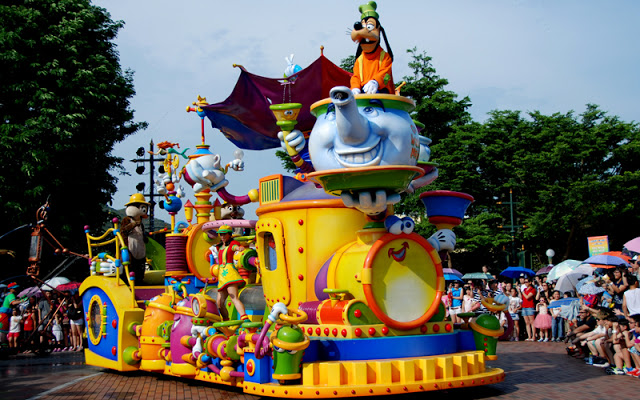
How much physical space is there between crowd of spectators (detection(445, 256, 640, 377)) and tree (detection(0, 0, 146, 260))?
1269 centimetres

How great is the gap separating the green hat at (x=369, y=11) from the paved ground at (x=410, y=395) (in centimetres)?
498

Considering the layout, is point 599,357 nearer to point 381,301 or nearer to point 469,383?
point 469,383

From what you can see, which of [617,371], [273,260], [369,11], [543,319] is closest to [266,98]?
[369,11]

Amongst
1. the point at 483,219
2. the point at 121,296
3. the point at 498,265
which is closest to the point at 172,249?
the point at 121,296

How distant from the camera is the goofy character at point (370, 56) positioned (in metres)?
A: 8.87

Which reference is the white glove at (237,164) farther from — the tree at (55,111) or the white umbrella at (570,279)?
the tree at (55,111)

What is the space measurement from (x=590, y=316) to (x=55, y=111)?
16316 millimetres

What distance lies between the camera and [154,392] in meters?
9.59

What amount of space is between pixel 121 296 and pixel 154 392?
2537mm

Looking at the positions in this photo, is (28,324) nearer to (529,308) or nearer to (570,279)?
(529,308)

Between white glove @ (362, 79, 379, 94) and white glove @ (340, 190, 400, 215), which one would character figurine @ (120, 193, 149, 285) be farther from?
white glove @ (362, 79, 379, 94)

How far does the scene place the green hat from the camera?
8.96 metres

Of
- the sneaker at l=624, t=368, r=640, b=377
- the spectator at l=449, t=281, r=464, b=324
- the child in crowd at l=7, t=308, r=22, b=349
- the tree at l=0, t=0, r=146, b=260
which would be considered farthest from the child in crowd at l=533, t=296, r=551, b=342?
the tree at l=0, t=0, r=146, b=260

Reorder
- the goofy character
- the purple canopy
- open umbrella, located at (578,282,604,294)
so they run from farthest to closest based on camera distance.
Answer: open umbrella, located at (578,282,604,294)
the purple canopy
the goofy character
